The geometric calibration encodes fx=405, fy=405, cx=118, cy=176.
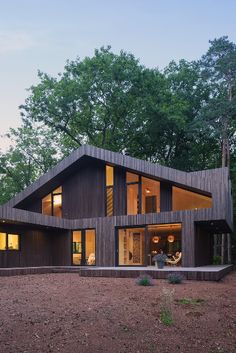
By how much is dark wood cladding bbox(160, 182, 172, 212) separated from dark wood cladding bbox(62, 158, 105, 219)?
343cm

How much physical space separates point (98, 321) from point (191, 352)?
1.81 metres

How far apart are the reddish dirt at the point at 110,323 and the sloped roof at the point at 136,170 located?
7.50m

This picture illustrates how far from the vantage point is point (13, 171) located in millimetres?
33719

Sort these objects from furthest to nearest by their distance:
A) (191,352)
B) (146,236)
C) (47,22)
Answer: (146,236) < (47,22) < (191,352)

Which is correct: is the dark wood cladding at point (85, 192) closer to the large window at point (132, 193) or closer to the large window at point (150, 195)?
the large window at point (132, 193)

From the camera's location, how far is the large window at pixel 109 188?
21.0 meters

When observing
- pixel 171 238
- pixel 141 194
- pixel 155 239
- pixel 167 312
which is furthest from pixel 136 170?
pixel 167 312

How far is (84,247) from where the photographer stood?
69.1 ft

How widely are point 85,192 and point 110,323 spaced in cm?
1507

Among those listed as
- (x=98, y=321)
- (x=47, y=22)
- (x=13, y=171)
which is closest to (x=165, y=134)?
(x=13, y=171)

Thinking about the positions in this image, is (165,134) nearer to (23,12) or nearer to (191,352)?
(23,12)

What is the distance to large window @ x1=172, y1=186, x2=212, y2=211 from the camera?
18.8 metres

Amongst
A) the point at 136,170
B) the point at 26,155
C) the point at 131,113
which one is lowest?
the point at 136,170

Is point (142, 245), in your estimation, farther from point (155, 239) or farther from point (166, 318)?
point (166, 318)
